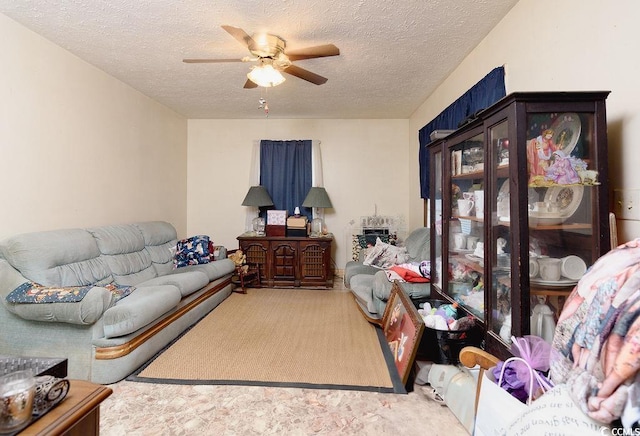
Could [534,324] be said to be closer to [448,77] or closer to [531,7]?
[531,7]

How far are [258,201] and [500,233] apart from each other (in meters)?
3.41

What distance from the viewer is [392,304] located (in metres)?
2.57

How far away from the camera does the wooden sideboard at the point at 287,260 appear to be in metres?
4.39

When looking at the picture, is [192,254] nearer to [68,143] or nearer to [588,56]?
[68,143]

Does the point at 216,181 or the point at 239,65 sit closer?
the point at 239,65

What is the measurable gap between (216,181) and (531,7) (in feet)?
14.0

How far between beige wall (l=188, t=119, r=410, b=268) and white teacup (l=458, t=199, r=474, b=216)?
9.14 feet

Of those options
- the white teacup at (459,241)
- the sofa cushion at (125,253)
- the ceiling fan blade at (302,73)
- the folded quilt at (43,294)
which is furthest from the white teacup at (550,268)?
the sofa cushion at (125,253)

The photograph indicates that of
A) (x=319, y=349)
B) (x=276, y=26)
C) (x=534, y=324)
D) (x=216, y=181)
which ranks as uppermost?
(x=276, y=26)

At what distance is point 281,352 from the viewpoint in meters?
2.45

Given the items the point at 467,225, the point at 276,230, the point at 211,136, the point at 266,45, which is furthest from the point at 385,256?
the point at 211,136

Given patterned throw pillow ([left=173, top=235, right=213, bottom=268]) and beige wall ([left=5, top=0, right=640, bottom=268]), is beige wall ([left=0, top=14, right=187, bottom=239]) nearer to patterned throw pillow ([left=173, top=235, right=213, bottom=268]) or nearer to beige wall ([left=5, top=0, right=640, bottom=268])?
beige wall ([left=5, top=0, right=640, bottom=268])

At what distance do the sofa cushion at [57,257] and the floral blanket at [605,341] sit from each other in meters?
2.94

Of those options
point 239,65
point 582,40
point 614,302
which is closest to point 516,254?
point 614,302
